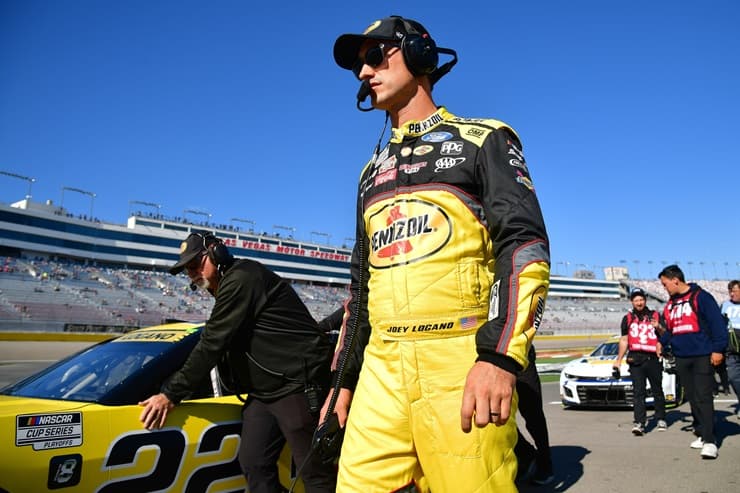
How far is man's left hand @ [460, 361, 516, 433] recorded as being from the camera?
4.47 ft

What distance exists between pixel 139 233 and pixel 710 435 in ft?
258

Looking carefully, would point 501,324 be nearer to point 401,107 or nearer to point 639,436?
point 401,107

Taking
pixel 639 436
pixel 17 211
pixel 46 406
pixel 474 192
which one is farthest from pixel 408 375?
pixel 17 211

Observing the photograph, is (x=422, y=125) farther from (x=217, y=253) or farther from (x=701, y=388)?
(x=701, y=388)

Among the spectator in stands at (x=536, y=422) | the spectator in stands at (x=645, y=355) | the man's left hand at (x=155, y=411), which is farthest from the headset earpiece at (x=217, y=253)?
the spectator in stands at (x=645, y=355)

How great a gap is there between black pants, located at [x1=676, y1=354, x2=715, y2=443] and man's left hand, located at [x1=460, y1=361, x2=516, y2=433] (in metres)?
4.78

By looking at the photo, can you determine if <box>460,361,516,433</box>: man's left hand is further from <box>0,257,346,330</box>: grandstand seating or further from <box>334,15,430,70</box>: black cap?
<box>0,257,346,330</box>: grandstand seating

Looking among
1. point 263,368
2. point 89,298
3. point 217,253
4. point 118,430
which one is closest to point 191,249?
point 217,253

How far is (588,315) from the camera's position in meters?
74.2

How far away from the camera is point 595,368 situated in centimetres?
852

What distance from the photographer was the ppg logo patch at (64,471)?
2.32 metres

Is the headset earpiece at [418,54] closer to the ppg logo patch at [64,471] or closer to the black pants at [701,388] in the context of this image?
the ppg logo patch at [64,471]

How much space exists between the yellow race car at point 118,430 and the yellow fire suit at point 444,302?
1353mm

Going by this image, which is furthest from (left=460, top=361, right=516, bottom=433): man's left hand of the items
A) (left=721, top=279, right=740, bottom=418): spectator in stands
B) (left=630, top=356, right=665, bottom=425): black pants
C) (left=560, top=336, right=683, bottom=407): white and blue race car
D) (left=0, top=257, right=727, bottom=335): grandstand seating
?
(left=0, top=257, right=727, bottom=335): grandstand seating
